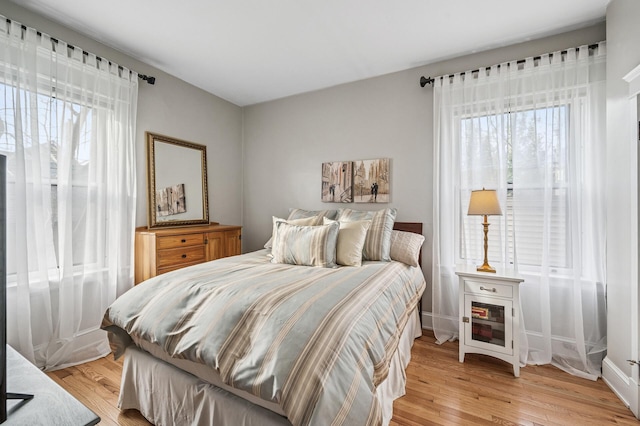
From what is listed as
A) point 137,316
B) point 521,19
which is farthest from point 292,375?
point 521,19

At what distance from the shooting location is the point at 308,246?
238 centimetres

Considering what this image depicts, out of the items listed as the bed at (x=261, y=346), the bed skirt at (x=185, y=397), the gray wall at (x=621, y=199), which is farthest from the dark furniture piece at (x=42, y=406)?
the gray wall at (x=621, y=199)

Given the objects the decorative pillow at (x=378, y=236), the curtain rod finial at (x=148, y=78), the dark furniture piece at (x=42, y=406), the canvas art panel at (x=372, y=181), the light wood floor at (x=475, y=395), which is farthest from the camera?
the canvas art panel at (x=372, y=181)

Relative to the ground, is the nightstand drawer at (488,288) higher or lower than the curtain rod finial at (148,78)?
lower

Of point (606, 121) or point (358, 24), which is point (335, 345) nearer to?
point (358, 24)

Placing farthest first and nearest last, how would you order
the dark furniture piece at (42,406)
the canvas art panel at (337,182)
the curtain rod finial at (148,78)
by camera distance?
the canvas art panel at (337,182), the curtain rod finial at (148,78), the dark furniture piece at (42,406)

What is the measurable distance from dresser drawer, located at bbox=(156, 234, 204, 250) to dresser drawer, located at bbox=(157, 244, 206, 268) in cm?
4

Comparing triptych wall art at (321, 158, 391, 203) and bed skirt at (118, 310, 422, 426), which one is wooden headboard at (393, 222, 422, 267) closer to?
triptych wall art at (321, 158, 391, 203)

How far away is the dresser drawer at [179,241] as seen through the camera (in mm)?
2691

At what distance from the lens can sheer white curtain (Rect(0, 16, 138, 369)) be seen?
6.70 feet

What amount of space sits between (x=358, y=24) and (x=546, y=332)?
292 cm

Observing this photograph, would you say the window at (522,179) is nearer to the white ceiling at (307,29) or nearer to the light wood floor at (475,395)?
the white ceiling at (307,29)

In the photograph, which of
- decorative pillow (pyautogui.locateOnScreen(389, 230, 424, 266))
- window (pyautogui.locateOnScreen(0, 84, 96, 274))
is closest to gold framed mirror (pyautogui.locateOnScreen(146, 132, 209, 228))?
window (pyautogui.locateOnScreen(0, 84, 96, 274))

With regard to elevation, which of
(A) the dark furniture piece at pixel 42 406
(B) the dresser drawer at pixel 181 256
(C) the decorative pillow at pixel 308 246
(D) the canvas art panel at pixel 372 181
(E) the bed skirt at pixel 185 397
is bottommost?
(E) the bed skirt at pixel 185 397
